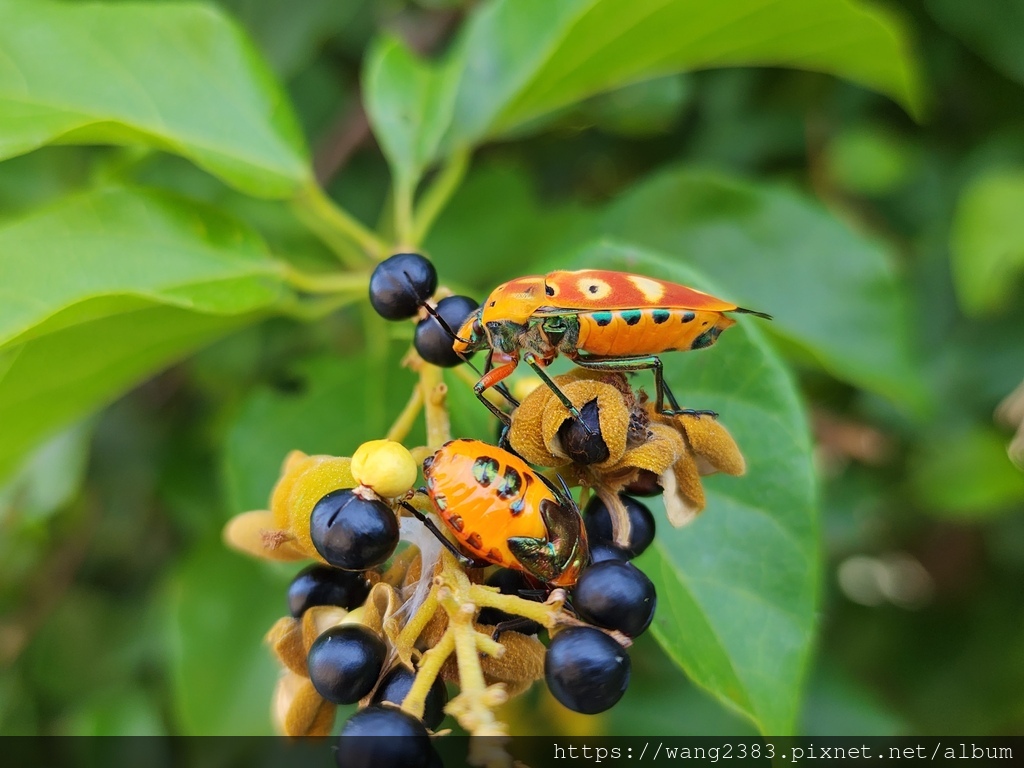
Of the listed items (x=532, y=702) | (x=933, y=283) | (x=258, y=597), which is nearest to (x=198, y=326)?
(x=258, y=597)

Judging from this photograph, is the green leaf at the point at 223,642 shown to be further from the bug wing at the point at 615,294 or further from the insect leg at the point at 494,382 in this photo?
the bug wing at the point at 615,294

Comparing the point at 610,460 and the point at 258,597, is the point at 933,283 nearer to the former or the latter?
the point at 610,460

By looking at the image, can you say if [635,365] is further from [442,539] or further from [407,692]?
[407,692]

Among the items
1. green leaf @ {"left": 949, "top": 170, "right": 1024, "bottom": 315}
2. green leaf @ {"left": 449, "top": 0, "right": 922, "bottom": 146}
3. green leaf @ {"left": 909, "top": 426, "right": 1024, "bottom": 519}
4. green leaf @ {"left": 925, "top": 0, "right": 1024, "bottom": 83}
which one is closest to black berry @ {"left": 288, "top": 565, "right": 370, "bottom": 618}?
green leaf @ {"left": 449, "top": 0, "right": 922, "bottom": 146}

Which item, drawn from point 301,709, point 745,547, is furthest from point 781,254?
point 301,709

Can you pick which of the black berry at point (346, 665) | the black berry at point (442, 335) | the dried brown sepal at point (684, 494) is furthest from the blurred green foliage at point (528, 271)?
the black berry at point (346, 665)
